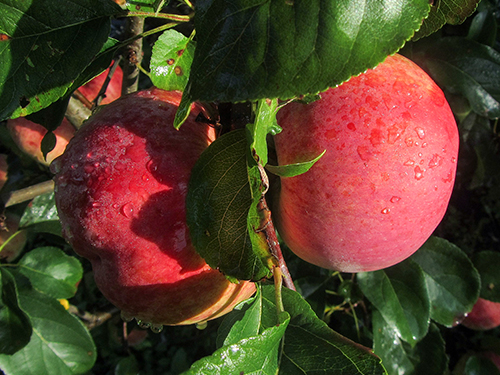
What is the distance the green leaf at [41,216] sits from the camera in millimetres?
1174

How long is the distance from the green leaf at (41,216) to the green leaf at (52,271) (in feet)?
0.23

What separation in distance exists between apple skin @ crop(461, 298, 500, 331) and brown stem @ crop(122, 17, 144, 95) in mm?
1291

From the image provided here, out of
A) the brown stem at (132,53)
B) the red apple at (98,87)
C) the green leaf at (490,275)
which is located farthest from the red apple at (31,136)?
the green leaf at (490,275)

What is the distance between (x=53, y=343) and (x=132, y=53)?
820 millimetres

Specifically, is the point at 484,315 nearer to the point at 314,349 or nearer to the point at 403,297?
the point at 403,297

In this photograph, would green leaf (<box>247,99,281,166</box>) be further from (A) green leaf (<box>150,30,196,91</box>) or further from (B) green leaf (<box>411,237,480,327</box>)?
(B) green leaf (<box>411,237,480,327</box>)

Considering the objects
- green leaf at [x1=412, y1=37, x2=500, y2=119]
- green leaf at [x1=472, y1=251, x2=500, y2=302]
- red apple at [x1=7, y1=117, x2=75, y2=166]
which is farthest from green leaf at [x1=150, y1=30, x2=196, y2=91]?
green leaf at [x1=472, y1=251, x2=500, y2=302]

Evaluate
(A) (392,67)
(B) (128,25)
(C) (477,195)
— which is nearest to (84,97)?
(B) (128,25)

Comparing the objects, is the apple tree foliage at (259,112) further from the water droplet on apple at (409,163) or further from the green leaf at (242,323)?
the water droplet on apple at (409,163)

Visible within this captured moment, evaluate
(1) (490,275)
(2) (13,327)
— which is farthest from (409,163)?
(2) (13,327)

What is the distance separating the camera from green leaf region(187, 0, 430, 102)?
361 mm

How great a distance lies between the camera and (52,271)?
117cm

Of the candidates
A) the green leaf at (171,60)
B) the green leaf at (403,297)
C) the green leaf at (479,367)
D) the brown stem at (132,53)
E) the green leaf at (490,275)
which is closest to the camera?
the green leaf at (171,60)

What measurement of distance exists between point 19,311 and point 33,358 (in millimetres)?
226
